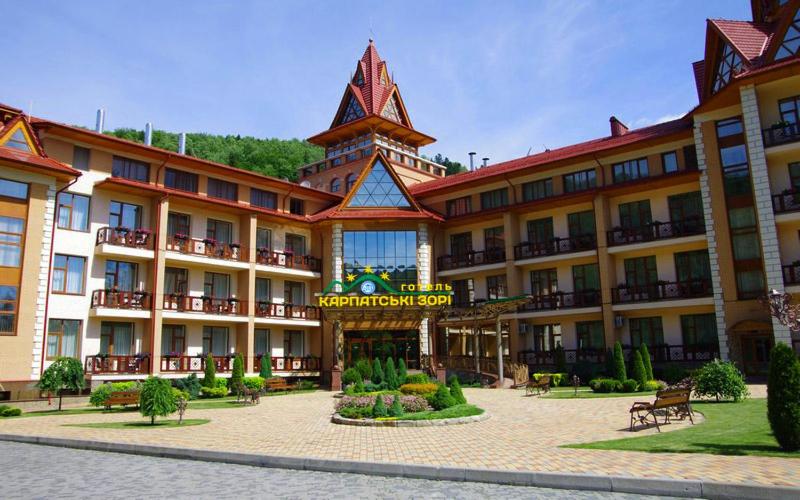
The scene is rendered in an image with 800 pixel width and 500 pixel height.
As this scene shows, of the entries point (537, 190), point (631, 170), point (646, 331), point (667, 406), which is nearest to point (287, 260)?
point (537, 190)

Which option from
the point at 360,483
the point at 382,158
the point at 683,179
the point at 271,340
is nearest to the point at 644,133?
the point at 683,179

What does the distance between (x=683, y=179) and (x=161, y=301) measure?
27.4 m

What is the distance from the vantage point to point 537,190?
3750 cm

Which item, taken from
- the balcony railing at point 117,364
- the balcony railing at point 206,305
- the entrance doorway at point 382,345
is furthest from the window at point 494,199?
the balcony railing at point 117,364

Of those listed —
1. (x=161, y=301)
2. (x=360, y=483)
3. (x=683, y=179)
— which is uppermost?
(x=683, y=179)

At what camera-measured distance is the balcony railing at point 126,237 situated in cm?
2942

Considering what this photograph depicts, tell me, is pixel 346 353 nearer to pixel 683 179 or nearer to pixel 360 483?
pixel 683 179

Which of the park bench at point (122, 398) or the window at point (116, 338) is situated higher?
the window at point (116, 338)

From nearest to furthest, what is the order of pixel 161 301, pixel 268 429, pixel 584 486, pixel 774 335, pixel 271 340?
pixel 584 486, pixel 268 429, pixel 774 335, pixel 161 301, pixel 271 340

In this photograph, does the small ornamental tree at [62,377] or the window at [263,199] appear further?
the window at [263,199]

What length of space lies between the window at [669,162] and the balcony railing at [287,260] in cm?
2102

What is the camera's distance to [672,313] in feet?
107

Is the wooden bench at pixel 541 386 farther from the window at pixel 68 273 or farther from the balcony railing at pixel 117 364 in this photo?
the window at pixel 68 273

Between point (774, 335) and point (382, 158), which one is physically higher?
point (382, 158)
